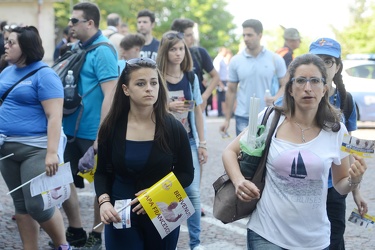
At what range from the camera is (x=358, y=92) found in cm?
1841

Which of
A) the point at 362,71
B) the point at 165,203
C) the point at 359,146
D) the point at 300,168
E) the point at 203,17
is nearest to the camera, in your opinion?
the point at 359,146

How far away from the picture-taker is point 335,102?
509 centimetres

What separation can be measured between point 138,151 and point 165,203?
367mm

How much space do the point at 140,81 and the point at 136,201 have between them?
0.71 m

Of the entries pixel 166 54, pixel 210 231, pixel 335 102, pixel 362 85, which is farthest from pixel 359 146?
pixel 362 85

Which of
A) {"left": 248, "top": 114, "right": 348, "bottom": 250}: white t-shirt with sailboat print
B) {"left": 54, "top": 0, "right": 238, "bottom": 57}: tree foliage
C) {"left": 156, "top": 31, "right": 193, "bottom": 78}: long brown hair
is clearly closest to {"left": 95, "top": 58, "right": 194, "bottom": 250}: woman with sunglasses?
{"left": 248, "top": 114, "right": 348, "bottom": 250}: white t-shirt with sailboat print

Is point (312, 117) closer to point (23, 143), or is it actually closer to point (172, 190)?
point (172, 190)

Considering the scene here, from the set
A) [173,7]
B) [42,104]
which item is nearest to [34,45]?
[42,104]

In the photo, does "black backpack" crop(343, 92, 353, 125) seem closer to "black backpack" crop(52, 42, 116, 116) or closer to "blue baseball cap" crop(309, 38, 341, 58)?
"blue baseball cap" crop(309, 38, 341, 58)

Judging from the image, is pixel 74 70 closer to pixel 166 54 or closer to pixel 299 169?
pixel 166 54

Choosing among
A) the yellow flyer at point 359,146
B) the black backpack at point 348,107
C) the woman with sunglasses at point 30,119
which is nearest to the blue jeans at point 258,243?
the yellow flyer at point 359,146

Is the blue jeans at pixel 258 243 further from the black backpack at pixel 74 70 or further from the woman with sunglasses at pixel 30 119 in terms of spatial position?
the black backpack at pixel 74 70

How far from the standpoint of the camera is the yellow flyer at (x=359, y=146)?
380 cm

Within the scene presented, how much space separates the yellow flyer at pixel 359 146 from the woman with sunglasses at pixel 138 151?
0.97 metres
